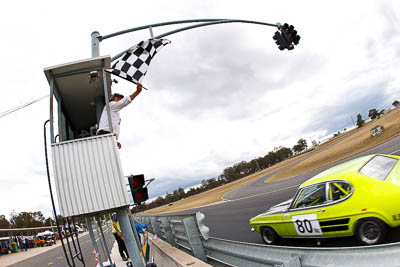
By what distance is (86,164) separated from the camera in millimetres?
3689

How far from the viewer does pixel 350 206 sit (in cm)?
426

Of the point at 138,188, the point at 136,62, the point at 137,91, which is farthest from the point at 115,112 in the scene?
the point at 138,188

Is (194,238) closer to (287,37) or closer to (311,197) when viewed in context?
(311,197)

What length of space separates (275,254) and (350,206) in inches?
105

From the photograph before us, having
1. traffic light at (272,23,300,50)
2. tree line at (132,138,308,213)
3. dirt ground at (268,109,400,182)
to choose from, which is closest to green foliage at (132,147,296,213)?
tree line at (132,138,308,213)

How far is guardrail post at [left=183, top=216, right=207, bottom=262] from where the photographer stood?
4.48 metres

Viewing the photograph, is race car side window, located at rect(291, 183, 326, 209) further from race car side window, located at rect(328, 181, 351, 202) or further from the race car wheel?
the race car wheel

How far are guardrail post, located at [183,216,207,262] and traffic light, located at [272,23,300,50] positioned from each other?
7256 millimetres

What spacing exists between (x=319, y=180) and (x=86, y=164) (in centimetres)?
431

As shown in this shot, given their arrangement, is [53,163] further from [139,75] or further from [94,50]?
[94,50]

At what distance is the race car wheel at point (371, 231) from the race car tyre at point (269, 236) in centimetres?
182

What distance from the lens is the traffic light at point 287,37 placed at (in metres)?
8.93

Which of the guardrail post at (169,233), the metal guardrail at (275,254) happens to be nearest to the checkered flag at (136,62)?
the metal guardrail at (275,254)

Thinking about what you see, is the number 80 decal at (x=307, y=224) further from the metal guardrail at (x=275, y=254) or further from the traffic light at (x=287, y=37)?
the traffic light at (x=287, y=37)
